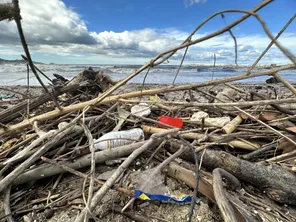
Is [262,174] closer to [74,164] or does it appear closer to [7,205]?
[74,164]

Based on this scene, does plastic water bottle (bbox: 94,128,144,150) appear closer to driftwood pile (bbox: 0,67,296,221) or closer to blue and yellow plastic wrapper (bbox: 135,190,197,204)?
driftwood pile (bbox: 0,67,296,221)

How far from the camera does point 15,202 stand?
5.05 feet

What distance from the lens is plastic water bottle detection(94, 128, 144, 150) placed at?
1858 millimetres

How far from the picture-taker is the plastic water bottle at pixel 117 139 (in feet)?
6.10

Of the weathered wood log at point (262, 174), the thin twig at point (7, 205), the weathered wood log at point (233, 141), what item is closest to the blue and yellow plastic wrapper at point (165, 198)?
the weathered wood log at point (262, 174)

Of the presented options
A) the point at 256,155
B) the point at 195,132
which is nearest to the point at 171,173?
the point at 195,132

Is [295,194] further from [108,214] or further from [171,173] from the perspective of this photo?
[108,214]

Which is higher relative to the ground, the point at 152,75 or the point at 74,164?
the point at 74,164

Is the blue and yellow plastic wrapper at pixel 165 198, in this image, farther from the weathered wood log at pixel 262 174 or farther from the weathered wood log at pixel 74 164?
the weathered wood log at pixel 74 164

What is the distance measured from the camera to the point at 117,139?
72.8 inches

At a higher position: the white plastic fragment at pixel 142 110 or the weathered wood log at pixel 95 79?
the weathered wood log at pixel 95 79

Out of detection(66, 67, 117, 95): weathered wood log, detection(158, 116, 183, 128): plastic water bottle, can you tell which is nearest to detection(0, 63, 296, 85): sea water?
detection(66, 67, 117, 95): weathered wood log

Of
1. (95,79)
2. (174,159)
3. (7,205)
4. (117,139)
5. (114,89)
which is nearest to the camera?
(7,205)

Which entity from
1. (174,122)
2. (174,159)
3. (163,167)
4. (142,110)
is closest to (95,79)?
(142,110)
